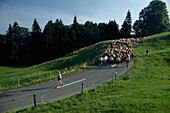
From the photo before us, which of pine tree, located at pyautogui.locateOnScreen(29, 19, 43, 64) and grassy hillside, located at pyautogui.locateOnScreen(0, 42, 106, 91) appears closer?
grassy hillside, located at pyautogui.locateOnScreen(0, 42, 106, 91)

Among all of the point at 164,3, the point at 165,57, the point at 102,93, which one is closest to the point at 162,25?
the point at 164,3

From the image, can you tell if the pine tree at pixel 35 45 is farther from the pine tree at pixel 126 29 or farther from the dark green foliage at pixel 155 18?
the dark green foliage at pixel 155 18

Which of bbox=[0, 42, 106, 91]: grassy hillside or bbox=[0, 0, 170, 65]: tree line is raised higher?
bbox=[0, 0, 170, 65]: tree line

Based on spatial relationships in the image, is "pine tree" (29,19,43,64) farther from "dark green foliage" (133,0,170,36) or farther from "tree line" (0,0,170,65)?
"dark green foliage" (133,0,170,36)

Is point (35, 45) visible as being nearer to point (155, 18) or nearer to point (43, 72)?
point (43, 72)

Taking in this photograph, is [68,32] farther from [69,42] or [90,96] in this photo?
[90,96]

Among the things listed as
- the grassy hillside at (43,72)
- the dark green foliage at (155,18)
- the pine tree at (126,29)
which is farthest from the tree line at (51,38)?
the grassy hillside at (43,72)

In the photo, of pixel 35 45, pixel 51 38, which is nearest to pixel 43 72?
pixel 51 38

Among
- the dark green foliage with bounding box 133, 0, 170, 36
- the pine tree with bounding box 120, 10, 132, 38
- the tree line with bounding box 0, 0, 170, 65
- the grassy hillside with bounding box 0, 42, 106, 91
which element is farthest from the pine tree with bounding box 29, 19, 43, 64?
the dark green foliage with bounding box 133, 0, 170, 36

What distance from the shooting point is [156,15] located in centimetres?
6134

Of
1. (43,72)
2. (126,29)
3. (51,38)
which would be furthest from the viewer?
(126,29)

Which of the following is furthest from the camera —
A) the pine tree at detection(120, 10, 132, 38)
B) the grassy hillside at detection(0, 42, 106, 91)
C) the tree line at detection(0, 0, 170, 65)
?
the pine tree at detection(120, 10, 132, 38)

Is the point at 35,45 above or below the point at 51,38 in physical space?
below

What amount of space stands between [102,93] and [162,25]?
66.8 meters
